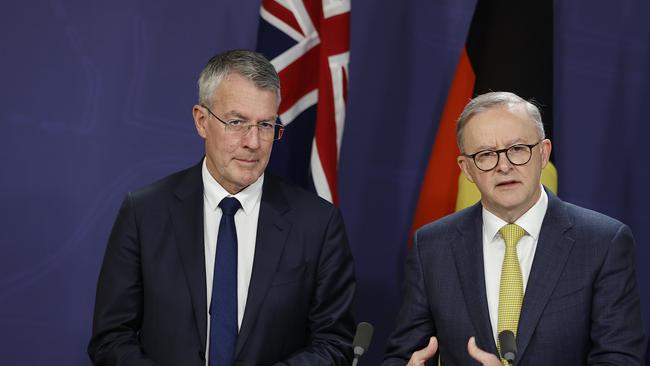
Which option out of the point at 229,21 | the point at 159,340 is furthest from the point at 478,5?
the point at 159,340

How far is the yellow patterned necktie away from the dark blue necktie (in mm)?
765

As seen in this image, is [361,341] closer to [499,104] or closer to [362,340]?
[362,340]

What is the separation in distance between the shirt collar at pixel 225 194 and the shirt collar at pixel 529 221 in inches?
28.1

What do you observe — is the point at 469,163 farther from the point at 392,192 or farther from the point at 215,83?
the point at 392,192

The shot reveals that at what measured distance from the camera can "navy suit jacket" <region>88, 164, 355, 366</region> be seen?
2506 millimetres

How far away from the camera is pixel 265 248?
259cm

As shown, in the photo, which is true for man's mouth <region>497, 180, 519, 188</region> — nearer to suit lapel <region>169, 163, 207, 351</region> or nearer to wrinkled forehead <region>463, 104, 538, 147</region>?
wrinkled forehead <region>463, 104, 538, 147</region>

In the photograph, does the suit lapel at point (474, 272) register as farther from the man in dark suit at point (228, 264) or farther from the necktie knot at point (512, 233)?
the man in dark suit at point (228, 264)

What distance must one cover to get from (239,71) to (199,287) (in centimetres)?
66

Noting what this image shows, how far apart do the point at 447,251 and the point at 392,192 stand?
51.7 inches

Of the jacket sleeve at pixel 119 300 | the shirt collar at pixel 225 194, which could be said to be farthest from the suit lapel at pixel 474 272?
the jacket sleeve at pixel 119 300

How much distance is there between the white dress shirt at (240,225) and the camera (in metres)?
2.58

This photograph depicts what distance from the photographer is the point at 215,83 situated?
2.64 meters

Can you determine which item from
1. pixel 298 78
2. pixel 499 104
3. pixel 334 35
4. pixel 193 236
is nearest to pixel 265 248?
pixel 193 236
